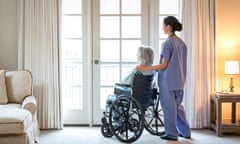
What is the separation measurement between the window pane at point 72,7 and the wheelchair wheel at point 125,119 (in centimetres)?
161

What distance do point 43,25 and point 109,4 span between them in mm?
989

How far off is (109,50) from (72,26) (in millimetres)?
641

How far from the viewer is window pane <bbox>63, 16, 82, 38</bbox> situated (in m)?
5.35

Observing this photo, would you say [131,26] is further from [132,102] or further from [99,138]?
[99,138]

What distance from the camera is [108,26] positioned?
211 inches

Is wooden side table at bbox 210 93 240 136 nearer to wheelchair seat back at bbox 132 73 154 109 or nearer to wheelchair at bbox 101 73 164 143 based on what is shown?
wheelchair at bbox 101 73 164 143

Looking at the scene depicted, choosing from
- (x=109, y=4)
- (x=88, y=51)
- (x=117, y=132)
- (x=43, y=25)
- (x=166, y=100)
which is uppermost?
(x=109, y=4)

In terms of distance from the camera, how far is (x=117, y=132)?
4590 mm

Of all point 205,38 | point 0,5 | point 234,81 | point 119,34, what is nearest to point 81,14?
point 119,34

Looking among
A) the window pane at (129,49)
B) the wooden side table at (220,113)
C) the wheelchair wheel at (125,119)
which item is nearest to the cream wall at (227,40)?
the wooden side table at (220,113)

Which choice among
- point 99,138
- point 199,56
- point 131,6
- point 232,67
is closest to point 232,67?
point 232,67

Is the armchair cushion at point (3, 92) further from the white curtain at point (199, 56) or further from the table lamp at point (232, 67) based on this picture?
the table lamp at point (232, 67)

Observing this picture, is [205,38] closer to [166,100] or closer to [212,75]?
[212,75]

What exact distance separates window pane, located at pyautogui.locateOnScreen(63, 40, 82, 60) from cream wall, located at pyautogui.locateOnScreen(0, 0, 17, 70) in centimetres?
72
